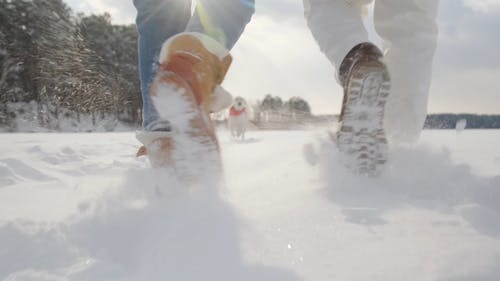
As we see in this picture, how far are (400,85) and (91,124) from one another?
1630 cm

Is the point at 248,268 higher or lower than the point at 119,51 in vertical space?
lower

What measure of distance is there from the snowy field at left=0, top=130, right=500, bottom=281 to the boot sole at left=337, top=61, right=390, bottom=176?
0.16 ft

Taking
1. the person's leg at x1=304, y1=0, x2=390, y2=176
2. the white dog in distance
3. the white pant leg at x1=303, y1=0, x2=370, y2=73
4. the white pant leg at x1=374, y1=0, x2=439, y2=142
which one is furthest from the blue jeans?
the white dog in distance

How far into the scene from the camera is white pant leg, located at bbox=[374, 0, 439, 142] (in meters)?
1.04

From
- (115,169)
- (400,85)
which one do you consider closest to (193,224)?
(400,85)

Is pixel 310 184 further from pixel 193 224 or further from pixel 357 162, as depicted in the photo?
pixel 193 224

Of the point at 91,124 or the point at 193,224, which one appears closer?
the point at 193,224

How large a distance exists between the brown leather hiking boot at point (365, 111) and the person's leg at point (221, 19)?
0.35 meters

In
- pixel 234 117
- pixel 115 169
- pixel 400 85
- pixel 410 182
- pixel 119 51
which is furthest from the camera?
pixel 119 51

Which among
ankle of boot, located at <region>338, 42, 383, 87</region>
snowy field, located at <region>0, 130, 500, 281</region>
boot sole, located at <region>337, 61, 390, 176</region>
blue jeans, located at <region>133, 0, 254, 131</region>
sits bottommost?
snowy field, located at <region>0, 130, 500, 281</region>

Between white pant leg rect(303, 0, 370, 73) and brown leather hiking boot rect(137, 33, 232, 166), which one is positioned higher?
white pant leg rect(303, 0, 370, 73)

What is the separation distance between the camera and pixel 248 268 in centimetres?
42

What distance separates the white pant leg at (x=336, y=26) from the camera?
1.03 m

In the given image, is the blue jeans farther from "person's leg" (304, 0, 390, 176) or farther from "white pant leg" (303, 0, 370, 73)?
"person's leg" (304, 0, 390, 176)
